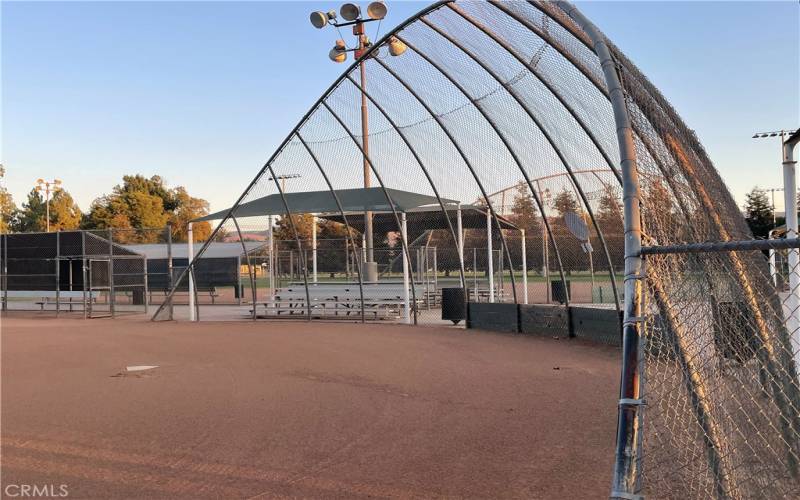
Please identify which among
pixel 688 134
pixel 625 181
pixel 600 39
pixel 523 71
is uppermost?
pixel 523 71

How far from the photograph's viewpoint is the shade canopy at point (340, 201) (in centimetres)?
1641

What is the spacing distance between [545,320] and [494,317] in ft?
5.09

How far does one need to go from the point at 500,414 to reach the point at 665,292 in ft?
10.9

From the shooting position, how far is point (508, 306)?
46.9ft

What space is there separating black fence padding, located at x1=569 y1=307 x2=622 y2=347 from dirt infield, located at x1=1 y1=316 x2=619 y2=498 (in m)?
0.28

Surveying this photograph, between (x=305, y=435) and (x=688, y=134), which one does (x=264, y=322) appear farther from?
(x=688, y=134)

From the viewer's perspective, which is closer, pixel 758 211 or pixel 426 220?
pixel 426 220

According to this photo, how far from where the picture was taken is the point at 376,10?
13961 millimetres

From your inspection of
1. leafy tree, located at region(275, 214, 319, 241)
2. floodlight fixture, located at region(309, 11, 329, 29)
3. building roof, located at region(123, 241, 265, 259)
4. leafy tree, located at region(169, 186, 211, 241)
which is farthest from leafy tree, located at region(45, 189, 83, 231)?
floodlight fixture, located at region(309, 11, 329, 29)

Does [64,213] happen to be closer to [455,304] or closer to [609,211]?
[455,304]

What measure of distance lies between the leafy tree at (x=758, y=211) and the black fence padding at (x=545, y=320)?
33.6 meters

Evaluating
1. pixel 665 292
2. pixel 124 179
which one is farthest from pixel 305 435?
pixel 124 179

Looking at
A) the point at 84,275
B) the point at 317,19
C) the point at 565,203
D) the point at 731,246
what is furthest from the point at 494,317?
the point at 84,275

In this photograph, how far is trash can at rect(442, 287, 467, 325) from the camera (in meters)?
15.5
